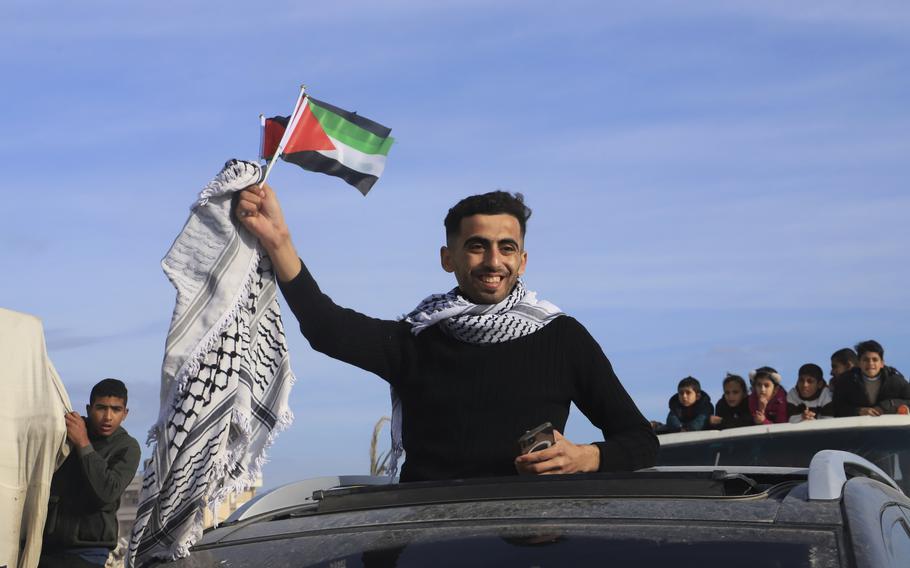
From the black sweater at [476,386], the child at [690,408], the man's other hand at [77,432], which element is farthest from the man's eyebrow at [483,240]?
the child at [690,408]

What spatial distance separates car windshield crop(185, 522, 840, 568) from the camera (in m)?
2.70

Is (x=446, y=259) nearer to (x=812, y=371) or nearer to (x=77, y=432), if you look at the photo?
(x=77, y=432)

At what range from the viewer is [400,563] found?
290 cm

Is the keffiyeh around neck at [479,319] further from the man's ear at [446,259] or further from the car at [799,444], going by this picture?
the car at [799,444]

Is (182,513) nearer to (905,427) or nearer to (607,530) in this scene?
(607,530)

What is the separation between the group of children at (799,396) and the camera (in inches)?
414

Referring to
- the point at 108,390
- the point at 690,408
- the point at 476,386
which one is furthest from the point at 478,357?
the point at 690,408

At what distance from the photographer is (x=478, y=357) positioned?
403 cm

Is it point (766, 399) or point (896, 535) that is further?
point (766, 399)

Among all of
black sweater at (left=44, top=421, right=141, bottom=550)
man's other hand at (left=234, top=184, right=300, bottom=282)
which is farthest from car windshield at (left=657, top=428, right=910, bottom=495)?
man's other hand at (left=234, top=184, right=300, bottom=282)

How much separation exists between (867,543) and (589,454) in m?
1.23

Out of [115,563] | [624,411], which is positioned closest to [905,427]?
[624,411]

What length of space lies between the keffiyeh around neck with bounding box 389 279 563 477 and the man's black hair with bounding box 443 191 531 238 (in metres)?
0.23

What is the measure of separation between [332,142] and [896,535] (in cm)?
198
